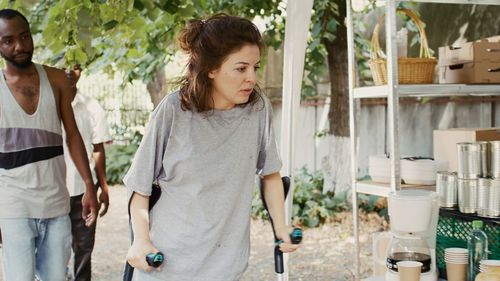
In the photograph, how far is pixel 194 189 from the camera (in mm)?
2139

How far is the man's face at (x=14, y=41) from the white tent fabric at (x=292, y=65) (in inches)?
59.7

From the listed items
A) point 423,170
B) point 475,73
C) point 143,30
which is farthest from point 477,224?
point 143,30

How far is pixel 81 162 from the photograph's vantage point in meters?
3.51

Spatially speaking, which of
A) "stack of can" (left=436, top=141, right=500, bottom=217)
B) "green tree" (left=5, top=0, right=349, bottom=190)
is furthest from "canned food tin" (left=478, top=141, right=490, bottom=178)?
"green tree" (left=5, top=0, right=349, bottom=190)

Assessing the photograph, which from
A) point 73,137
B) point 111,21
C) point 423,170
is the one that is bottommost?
point 423,170

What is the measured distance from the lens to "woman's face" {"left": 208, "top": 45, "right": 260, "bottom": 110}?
7.16ft

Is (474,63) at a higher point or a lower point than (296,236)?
higher

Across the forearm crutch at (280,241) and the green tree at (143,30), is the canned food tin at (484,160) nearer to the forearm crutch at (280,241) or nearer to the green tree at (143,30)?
the forearm crutch at (280,241)

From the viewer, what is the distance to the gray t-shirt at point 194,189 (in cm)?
214

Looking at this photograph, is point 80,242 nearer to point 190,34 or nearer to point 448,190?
point 448,190

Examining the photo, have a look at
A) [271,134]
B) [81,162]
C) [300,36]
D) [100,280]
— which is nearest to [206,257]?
[271,134]

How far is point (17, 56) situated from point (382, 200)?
19.3ft

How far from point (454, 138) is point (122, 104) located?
1266cm

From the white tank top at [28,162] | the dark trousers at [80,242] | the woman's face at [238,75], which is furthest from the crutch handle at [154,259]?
the dark trousers at [80,242]
